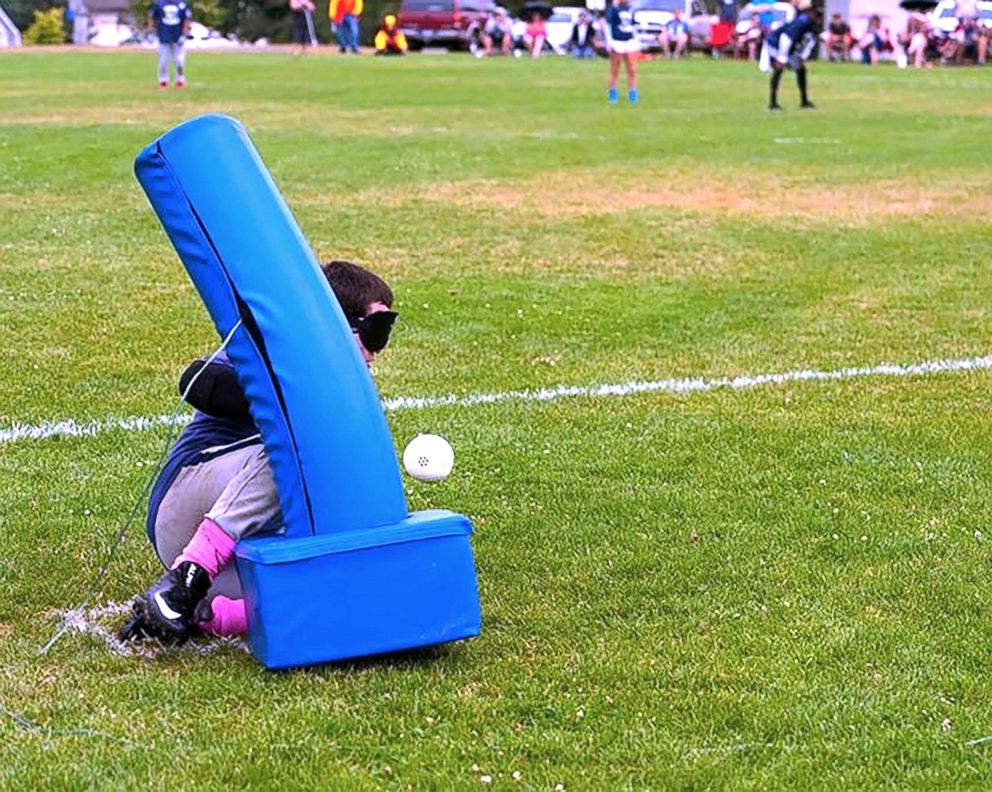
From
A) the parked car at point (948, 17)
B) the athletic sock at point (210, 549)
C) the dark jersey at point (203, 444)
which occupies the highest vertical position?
the parked car at point (948, 17)

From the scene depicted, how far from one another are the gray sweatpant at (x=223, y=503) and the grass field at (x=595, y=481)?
27cm

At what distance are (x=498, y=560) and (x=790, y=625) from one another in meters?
0.98

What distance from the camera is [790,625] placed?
4.43m

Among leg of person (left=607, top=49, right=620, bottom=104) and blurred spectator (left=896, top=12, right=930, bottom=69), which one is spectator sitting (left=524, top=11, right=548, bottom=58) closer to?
blurred spectator (left=896, top=12, right=930, bottom=69)

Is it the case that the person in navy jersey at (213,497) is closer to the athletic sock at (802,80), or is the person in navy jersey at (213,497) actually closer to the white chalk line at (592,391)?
the white chalk line at (592,391)

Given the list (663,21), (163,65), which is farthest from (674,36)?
(163,65)

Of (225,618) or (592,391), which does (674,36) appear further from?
(225,618)

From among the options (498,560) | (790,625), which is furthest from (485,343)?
(790,625)

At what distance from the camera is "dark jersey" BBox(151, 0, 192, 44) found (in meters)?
25.0

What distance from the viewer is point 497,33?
51.9 meters

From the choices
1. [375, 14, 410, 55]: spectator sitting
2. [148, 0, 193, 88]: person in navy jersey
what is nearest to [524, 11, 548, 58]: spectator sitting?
[375, 14, 410, 55]: spectator sitting

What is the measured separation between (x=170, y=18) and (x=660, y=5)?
30.6 m

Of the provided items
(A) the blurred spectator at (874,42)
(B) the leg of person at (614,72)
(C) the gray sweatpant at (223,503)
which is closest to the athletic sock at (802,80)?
(B) the leg of person at (614,72)

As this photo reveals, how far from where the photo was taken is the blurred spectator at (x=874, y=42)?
46875mm
